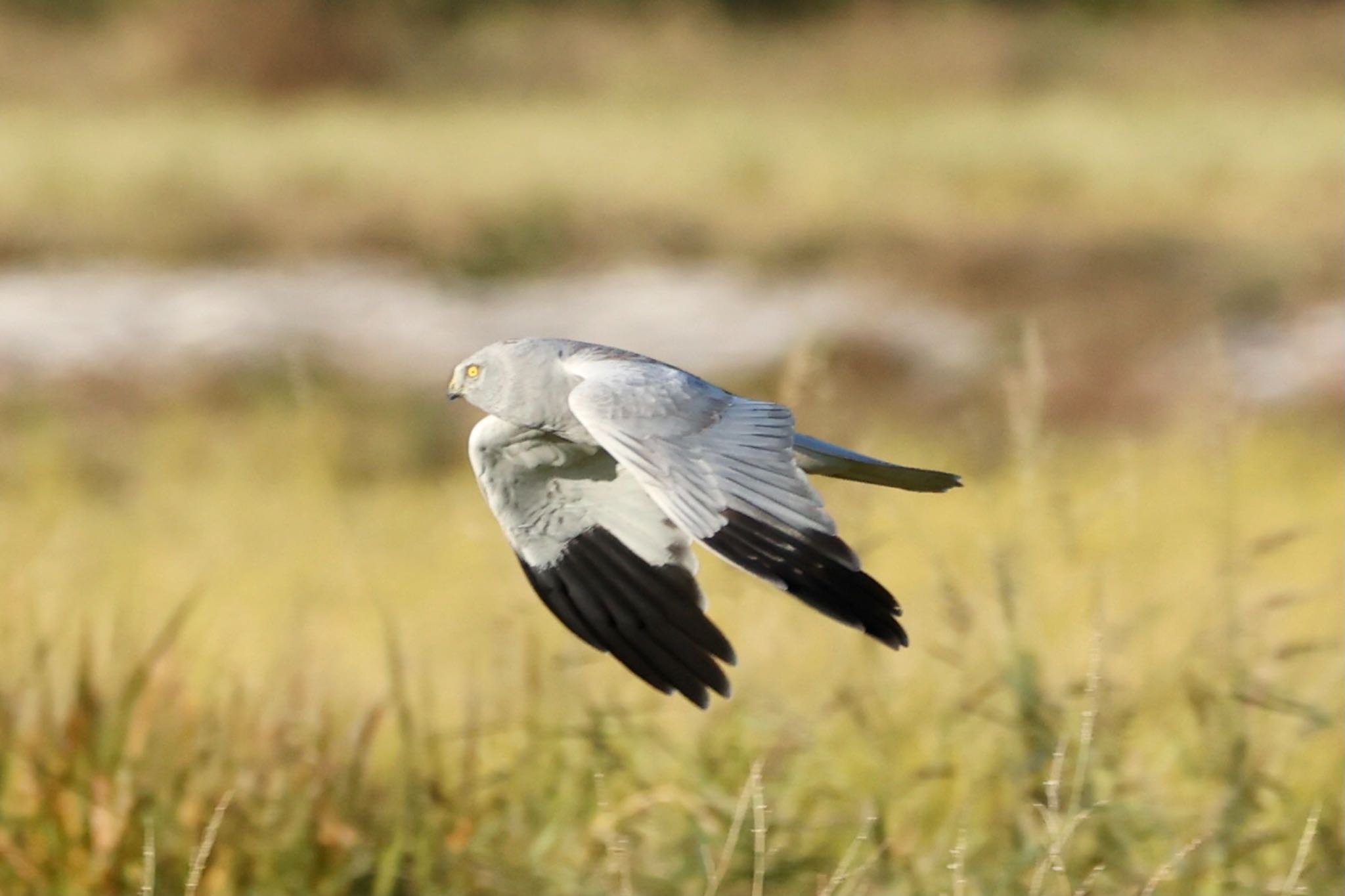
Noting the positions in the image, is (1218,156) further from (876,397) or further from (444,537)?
(444,537)

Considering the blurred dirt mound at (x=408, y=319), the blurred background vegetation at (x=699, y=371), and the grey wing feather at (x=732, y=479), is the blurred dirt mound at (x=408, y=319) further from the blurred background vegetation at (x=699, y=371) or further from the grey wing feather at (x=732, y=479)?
the grey wing feather at (x=732, y=479)

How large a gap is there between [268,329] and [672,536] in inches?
252

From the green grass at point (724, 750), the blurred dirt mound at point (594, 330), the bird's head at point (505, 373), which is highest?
the blurred dirt mound at point (594, 330)

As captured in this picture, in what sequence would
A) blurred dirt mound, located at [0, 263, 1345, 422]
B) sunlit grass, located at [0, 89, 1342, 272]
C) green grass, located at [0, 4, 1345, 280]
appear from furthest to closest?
1. green grass, located at [0, 4, 1345, 280]
2. sunlit grass, located at [0, 89, 1342, 272]
3. blurred dirt mound, located at [0, 263, 1345, 422]

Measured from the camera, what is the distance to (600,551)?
8.36ft

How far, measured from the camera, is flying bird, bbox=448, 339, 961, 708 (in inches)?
82.3

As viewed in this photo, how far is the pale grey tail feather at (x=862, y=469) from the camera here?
228 centimetres

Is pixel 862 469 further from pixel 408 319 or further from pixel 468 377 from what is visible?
pixel 408 319

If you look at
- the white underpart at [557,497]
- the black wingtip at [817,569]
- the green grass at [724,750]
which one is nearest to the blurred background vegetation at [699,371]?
the green grass at [724,750]

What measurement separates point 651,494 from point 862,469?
32cm

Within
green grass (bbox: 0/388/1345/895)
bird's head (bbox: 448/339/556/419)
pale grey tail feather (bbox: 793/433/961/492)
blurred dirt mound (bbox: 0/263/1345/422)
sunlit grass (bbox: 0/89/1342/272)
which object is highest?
sunlit grass (bbox: 0/89/1342/272)

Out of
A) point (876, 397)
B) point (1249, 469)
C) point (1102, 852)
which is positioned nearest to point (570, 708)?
point (1102, 852)

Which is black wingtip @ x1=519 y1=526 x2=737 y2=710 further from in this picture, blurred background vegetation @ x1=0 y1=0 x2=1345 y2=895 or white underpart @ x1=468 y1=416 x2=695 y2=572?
blurred background vegetation @ x1=0 y1=0 x2=1345 y2=895

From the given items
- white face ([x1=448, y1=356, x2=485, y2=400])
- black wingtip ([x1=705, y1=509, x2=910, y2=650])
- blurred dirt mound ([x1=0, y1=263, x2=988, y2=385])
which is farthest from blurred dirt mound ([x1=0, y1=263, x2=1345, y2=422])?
black wingtip ([x1=705, y1=509, x2=910, y2=650])
